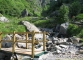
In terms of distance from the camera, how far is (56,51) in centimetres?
3150

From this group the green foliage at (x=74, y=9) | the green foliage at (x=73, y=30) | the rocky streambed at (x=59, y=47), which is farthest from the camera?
the green foliage at (x=74, y=9)

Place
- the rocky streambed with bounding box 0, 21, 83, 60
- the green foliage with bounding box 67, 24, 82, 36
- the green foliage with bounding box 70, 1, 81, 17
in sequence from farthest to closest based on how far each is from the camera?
the green foliage with bounding box 70, 1, 81, 17, the green foliage with bounding box 67, 24, 82, 36, the rocky streambed with bounding box 0, 21, 83, 60

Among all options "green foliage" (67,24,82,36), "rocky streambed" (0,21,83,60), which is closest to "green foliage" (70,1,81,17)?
"rocky streambed" (0,21,83,60)

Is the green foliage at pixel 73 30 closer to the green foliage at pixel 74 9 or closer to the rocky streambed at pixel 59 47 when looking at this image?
the rocky streambed at pixel 59 47

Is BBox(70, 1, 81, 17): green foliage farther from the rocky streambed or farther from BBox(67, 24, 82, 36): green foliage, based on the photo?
BBox(67, 24, 82, 36): green foliage

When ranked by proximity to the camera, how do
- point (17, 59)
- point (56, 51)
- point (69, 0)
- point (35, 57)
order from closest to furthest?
point (35, 57)
point (17, 59)
point (56, 51)
point (69, 0)

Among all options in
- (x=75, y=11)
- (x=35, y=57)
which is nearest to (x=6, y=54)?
(x=35, y=57)

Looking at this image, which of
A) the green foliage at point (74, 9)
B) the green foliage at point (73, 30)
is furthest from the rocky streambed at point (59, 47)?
the green foliage at point (74, 9)

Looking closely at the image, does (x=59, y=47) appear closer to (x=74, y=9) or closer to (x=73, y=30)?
(x=73, y=30)

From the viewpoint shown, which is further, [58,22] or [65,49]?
[58,22]

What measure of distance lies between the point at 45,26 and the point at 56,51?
29.3 meters

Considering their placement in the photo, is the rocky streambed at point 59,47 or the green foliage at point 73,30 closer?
the rocky streambed at point 59,47

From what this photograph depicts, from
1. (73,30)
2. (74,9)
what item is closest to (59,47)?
(73,30)

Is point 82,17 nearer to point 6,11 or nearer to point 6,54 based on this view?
point 6,54
